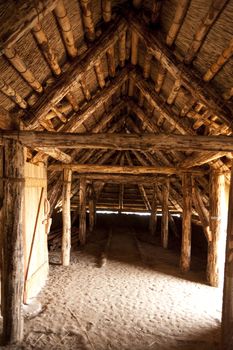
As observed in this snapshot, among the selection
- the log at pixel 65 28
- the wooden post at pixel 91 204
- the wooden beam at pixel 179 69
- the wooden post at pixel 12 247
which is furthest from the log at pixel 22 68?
the wooden post at pixel 91 204

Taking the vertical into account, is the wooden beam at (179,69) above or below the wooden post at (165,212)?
above

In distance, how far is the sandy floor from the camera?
4.42 meters

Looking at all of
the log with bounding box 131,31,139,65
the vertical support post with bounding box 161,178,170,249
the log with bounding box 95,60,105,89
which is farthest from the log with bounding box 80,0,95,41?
the vertical support post with bounding box 161,178,170,249

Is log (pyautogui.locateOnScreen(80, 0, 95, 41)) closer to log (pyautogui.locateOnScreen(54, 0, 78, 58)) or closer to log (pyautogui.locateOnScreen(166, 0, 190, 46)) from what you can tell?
log (pyautogui.locateOnScreen(54, 0, 78, 58))

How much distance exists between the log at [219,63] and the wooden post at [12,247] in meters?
3.16

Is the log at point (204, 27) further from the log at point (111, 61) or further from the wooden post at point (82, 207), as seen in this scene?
the wooden post at point (82, 207)

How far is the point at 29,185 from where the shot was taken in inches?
231

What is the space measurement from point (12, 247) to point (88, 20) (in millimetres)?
3580

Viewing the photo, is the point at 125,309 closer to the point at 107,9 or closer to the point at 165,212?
the point at 107,9

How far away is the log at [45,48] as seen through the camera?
3438mm

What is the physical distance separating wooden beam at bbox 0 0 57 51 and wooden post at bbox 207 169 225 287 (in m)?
5.37

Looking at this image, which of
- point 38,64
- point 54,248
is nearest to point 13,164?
point 38,64

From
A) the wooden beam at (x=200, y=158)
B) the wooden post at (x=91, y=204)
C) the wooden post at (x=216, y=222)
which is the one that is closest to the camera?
the wooden beam at (x=200, y=158)

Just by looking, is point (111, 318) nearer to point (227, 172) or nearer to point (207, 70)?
point (227, 172)
